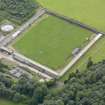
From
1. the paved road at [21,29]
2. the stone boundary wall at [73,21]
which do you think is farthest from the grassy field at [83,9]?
the paved road at [21,29]

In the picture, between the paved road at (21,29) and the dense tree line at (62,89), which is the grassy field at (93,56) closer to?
the dense tree line at (62,89)

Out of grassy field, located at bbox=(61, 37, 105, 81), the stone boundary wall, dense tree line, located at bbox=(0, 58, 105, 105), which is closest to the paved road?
the stone boundary wall

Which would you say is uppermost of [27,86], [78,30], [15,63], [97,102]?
[78,30]

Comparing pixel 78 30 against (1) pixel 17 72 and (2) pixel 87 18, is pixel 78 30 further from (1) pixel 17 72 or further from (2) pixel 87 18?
(1) pixel 17 72

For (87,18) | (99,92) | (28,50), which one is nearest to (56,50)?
(28,50)

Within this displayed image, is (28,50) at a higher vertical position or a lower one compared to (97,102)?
higher

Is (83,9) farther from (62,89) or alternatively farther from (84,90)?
(84,90)

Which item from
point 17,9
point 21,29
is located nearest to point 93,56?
point 21,29
